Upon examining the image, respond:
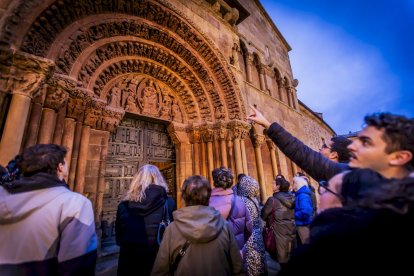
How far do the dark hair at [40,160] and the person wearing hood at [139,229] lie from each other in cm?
77

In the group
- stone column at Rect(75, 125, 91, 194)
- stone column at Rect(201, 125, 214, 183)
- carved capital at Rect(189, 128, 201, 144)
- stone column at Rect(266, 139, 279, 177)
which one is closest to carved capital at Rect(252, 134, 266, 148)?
stone column at Rect(266, 139, 279, 177)

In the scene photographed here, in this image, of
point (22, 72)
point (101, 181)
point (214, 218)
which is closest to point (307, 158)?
point (214, 218)

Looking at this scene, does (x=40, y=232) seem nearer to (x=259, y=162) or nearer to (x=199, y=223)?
(x=199, y=223)

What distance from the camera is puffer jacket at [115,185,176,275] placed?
5.73 feet

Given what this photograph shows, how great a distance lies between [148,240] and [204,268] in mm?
687

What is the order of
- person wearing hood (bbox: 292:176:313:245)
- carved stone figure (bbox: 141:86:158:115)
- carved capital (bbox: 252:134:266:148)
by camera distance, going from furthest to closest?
carved capital (bbox: 252:134:266:148), carved stone figure (bbox: 141:86:158:115), person wearing hood (bbox: 292:176:313:245)

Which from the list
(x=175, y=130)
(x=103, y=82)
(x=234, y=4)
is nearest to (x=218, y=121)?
(x=175, y=130)

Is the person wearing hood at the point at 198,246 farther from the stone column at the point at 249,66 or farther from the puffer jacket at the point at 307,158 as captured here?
the stone column at the point at 249,66

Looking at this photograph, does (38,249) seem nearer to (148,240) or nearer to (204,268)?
(148,240)

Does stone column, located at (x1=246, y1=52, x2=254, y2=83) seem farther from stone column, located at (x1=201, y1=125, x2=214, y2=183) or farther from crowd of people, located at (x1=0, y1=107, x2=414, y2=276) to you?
crowd of people, located at (x1=0, y1=107, x2=414, y2=276)

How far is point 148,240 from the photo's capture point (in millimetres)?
1748

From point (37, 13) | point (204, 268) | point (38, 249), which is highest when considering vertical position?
point (37, 13)

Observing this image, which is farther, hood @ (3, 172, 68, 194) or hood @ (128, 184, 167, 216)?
hood @ (128, 184, 167, 216)

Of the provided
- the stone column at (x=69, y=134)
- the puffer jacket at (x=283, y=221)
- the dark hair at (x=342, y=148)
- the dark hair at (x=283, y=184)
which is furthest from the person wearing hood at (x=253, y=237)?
the stone column at (x=69, y=134)
